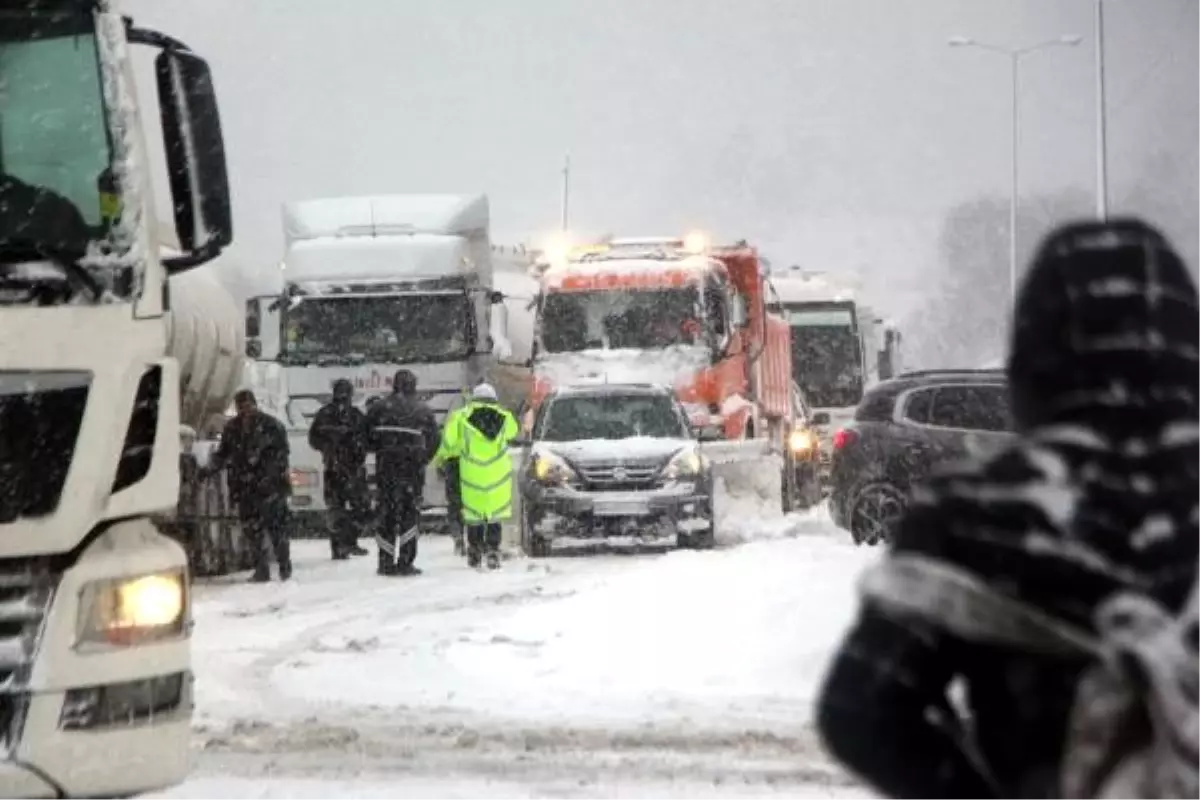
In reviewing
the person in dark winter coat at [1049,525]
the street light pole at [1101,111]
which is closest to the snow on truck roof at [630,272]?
the person in dark winter coat at [1049,525]

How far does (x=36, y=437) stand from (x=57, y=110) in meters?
1.20

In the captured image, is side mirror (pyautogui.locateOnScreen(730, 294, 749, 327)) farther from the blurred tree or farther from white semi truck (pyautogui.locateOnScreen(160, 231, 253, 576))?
the blurred tree

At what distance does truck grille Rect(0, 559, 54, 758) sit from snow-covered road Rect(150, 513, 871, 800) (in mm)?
2043

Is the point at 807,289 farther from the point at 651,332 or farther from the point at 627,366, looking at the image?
the point at 627,366

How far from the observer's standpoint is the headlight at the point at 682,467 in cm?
2036

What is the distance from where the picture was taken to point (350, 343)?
2342 cm

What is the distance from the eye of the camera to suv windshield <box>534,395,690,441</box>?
69.1ft

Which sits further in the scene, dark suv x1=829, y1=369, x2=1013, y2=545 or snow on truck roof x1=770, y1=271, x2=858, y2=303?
snow on truck roof x1=770, y1=271, x2=858, y2=303

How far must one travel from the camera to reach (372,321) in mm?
23312

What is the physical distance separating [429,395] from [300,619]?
8334 millimetres

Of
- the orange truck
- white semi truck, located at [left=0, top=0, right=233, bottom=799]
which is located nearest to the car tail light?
the orange truck

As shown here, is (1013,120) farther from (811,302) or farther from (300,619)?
(300,619)

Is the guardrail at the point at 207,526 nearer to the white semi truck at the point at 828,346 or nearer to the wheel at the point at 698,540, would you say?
the wheel at the point at 698,540

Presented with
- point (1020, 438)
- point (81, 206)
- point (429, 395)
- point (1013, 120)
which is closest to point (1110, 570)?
point (1020, 438)
